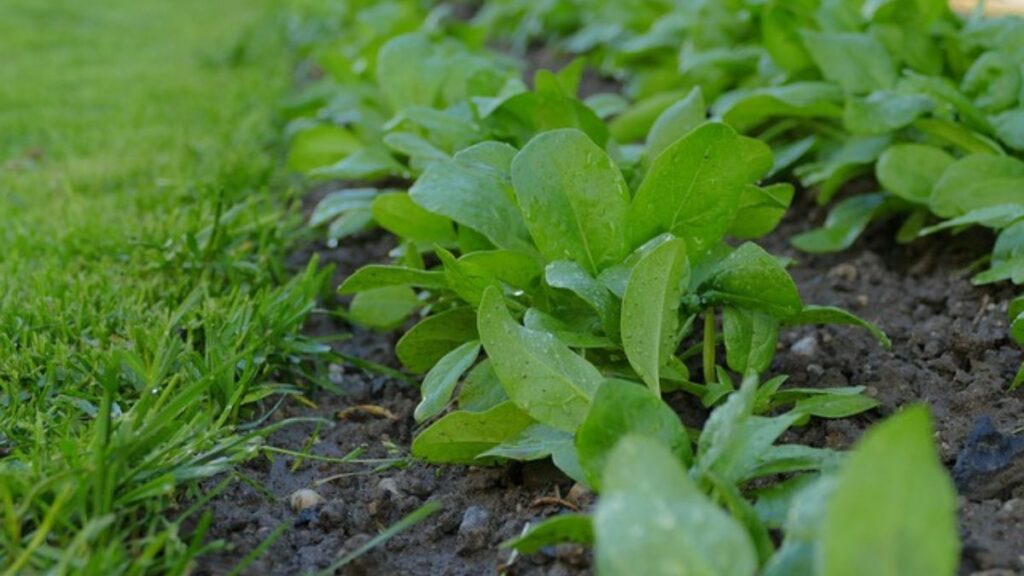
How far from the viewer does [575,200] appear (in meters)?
1.75

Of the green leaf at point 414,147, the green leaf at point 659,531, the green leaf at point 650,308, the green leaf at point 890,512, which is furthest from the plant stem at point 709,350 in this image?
the green leaf at point 890,512

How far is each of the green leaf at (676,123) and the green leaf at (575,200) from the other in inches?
13.6

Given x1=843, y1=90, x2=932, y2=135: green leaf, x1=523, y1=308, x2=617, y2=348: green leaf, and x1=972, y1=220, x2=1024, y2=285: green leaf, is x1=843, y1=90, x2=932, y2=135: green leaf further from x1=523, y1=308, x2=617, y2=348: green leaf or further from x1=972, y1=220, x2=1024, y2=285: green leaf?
x1=523, y1=308, x2=617, y2=348: green leaf

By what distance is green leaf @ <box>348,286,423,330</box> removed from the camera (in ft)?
7.18

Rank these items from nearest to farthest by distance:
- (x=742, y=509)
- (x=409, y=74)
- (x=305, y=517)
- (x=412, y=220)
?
(x=742, y=509), (x=305, y=517), (x=412, y=220), (x=409, y=74)

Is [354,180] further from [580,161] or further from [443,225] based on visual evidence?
[580,161]

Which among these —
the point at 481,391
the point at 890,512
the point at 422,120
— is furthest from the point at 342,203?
the point at 890,512

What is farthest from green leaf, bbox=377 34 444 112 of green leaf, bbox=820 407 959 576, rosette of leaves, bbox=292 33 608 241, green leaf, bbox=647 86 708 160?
green leaf, bbox=820 407 959 576

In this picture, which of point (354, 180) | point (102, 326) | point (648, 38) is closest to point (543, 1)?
point (648, 38)

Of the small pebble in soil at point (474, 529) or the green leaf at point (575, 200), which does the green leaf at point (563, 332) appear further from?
the small pebble in soil at point (474, 529)

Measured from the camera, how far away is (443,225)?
2.17 metres

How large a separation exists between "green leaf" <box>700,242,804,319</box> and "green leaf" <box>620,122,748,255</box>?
6 cm

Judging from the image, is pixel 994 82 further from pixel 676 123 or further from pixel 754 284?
pixel 754 284

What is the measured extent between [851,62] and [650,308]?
4.04ft
